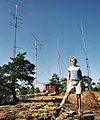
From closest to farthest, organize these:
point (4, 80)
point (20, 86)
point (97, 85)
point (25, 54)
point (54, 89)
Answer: point (4, 80) → point (20, 86) → point (25, 54) → point (54, 89) → point (97, 85)

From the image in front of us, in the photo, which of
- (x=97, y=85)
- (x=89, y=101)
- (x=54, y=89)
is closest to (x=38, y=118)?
(x=89, y=101)

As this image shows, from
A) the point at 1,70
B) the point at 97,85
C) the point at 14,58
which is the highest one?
the point at 14,58

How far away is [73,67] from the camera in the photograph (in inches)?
Answer: 167

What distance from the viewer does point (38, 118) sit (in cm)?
360

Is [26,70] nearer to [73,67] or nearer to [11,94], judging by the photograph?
[11,94]

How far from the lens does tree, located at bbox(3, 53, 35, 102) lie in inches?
463

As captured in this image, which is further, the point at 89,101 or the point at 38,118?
the point at 89,101

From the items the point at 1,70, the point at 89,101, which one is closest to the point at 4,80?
the point at 1,70

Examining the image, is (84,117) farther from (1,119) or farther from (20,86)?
(20,86)

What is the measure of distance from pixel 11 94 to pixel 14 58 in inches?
139

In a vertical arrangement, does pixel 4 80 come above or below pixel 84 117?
above

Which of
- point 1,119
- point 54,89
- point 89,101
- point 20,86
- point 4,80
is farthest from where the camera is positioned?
point 54,89

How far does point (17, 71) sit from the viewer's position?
1183cm

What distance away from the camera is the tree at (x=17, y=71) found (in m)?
11.8
